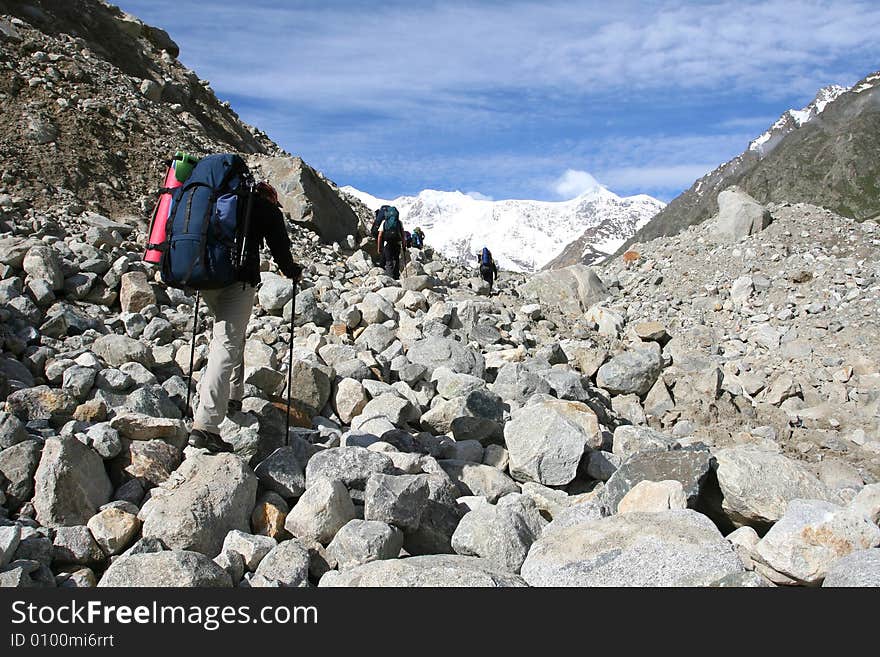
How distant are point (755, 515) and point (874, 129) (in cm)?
21832

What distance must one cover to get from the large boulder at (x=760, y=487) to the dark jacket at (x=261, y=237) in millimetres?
4329

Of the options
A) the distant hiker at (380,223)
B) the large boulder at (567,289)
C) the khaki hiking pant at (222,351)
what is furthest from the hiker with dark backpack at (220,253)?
the large boulder at (567,289)

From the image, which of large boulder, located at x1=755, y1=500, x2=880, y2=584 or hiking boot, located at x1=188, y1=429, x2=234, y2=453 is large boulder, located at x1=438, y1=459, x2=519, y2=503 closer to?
hiking boot, located at x1=188, y1=429, x2=234, y2=453

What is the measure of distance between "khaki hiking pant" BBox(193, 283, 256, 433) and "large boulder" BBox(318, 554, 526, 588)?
1974 millimetres

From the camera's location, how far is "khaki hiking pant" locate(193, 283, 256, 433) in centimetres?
572

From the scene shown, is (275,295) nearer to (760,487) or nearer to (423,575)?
(423,575)

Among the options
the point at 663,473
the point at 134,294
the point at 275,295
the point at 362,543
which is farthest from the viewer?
the point at 275,295

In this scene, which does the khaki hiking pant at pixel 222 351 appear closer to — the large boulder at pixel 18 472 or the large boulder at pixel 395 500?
the large boulder at pixel 18 472

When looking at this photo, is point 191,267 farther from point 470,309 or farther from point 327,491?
point 470,309

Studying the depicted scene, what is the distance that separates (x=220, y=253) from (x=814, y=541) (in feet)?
15.7

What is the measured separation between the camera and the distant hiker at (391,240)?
55.4 ft

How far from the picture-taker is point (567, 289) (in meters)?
20.6

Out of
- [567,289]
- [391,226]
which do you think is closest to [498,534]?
[391,226]

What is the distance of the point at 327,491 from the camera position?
5.07 m
